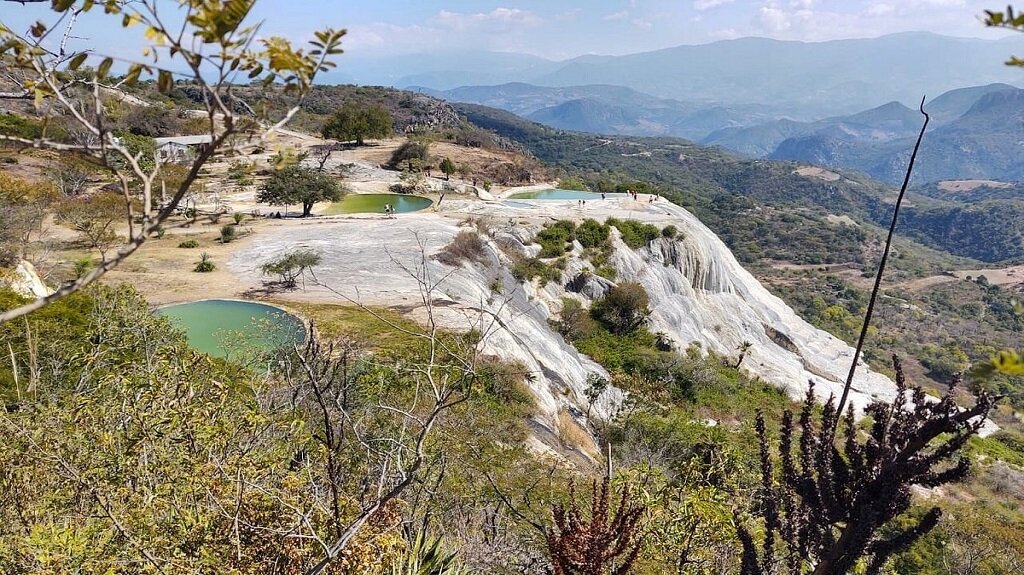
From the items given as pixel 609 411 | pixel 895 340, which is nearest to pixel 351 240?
pixel 609 411

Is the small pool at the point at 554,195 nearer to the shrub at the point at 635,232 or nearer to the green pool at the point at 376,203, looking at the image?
the shrub at the point at 635,232

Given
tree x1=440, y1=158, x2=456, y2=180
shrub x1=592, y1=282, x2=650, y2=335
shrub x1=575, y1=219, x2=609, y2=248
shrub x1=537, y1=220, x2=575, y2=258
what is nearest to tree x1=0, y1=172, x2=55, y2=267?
shrub x1=537, y1=220, x2=575, y2=258

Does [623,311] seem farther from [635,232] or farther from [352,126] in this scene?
[352,126]

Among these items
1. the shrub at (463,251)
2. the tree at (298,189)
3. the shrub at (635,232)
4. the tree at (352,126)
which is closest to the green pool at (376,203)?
the tree at (298,189)

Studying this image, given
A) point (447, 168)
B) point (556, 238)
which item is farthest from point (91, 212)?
point (447, 168)

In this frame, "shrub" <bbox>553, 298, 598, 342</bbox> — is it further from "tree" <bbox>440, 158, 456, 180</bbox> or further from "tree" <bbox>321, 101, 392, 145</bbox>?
"tree" <bbox>321, 101, 392, 145</bbox>
